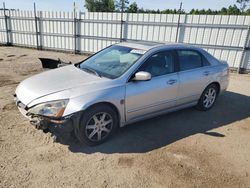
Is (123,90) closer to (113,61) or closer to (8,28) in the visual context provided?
(113,61)

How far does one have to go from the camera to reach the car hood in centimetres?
329

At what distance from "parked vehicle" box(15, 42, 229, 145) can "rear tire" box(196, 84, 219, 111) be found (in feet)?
0.16

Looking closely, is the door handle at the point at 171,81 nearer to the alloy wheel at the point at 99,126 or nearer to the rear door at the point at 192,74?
the rear door at the point at 192,74

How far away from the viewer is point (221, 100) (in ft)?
19.8

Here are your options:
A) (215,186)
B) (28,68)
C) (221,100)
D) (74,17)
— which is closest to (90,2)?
(74,17)

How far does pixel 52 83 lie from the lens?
352 cm

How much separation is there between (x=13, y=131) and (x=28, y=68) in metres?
5.70

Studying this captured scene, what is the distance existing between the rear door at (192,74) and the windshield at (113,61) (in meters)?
1.01

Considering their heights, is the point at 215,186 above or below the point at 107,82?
below

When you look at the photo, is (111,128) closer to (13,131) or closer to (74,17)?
(13,131)

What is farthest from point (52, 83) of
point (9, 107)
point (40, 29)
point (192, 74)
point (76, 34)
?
point (40, 29)

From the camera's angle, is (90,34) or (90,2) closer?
(90,34)

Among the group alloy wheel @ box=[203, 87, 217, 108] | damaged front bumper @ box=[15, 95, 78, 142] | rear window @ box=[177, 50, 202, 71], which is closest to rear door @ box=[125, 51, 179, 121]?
rear window @ box=[177, 50, 202, 71]

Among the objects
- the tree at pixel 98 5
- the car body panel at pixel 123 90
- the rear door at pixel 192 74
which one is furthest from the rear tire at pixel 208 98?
the tree at pixel 98 5
